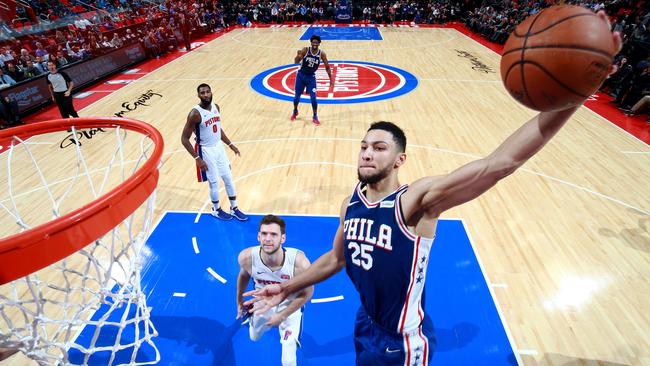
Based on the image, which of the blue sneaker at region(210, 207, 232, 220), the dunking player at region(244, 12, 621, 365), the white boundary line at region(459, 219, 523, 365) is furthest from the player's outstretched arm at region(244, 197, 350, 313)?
the blue sneaker at region(210, 207, 232, 220)

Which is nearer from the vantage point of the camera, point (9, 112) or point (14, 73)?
point (9, 112)

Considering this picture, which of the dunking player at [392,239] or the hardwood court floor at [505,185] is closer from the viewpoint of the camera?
the dunking player at [392,239]

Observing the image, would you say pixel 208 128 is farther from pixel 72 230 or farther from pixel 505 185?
pixel 505 185

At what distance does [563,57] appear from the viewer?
1.55 m

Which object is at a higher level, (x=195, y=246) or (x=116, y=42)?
(x=116, y=42)

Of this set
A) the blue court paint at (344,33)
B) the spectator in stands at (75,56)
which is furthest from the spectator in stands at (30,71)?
the blue court paint at (344,33)

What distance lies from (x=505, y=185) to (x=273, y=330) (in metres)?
4.52

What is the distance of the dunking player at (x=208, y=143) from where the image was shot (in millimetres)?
4547

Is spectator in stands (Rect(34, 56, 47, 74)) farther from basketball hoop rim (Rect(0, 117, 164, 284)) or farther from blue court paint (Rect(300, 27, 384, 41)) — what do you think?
blue court paint (Rect(300, 27, 384, 41))

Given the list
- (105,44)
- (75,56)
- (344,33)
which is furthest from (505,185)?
(344,33)

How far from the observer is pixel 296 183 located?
611 centimetres

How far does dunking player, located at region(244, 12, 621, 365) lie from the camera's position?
176 cm

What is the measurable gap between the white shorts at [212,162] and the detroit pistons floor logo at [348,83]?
16.9 feet

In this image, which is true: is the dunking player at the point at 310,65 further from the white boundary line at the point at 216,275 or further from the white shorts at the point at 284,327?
the white shorts at the point at 284,327
